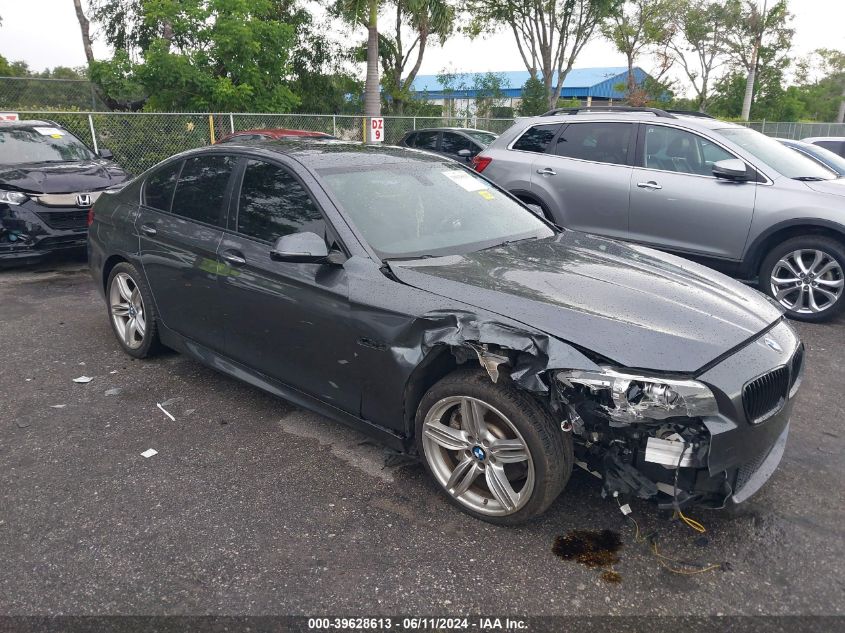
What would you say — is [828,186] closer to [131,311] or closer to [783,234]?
[783,234]

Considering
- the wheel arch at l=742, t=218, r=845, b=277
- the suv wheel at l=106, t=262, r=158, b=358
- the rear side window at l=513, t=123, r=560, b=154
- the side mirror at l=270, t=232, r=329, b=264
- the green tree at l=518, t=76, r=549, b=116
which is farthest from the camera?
the green tree at l=518, t=76, r=549, b=116

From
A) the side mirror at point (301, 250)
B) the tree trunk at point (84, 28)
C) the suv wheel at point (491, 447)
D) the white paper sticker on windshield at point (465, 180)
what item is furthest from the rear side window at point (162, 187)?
the tree trunk at point (84, 28)

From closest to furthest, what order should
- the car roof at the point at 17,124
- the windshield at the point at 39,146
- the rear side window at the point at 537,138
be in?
1. the rear side window at the point at 537,138
2. the windshield at the point at 39,146
3. the car roof at the point at 17,124

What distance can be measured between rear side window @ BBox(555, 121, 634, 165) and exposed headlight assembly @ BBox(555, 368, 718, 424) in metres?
4.96

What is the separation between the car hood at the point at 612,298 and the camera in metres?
2.59

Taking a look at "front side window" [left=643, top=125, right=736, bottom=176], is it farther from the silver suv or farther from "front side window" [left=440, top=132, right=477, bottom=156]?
"front side window" [left=440, top=132, right=477, bottom=156]

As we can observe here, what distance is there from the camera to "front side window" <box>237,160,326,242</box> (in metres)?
3.51

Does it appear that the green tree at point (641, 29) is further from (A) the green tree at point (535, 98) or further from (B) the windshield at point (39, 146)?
(B) the windshield at point (39, 146)

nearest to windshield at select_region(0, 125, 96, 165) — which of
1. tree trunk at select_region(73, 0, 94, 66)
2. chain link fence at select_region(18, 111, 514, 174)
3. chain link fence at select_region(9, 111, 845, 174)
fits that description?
chain link fence at select_region(18, 111, 514, 174)

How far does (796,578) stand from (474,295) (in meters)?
1.74

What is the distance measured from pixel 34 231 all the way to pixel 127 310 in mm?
3323

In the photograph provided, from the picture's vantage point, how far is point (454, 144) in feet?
43.5

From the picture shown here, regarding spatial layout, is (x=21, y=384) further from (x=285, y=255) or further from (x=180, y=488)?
(x=285, y=255)

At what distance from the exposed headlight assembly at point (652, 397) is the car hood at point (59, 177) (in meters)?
7.24
